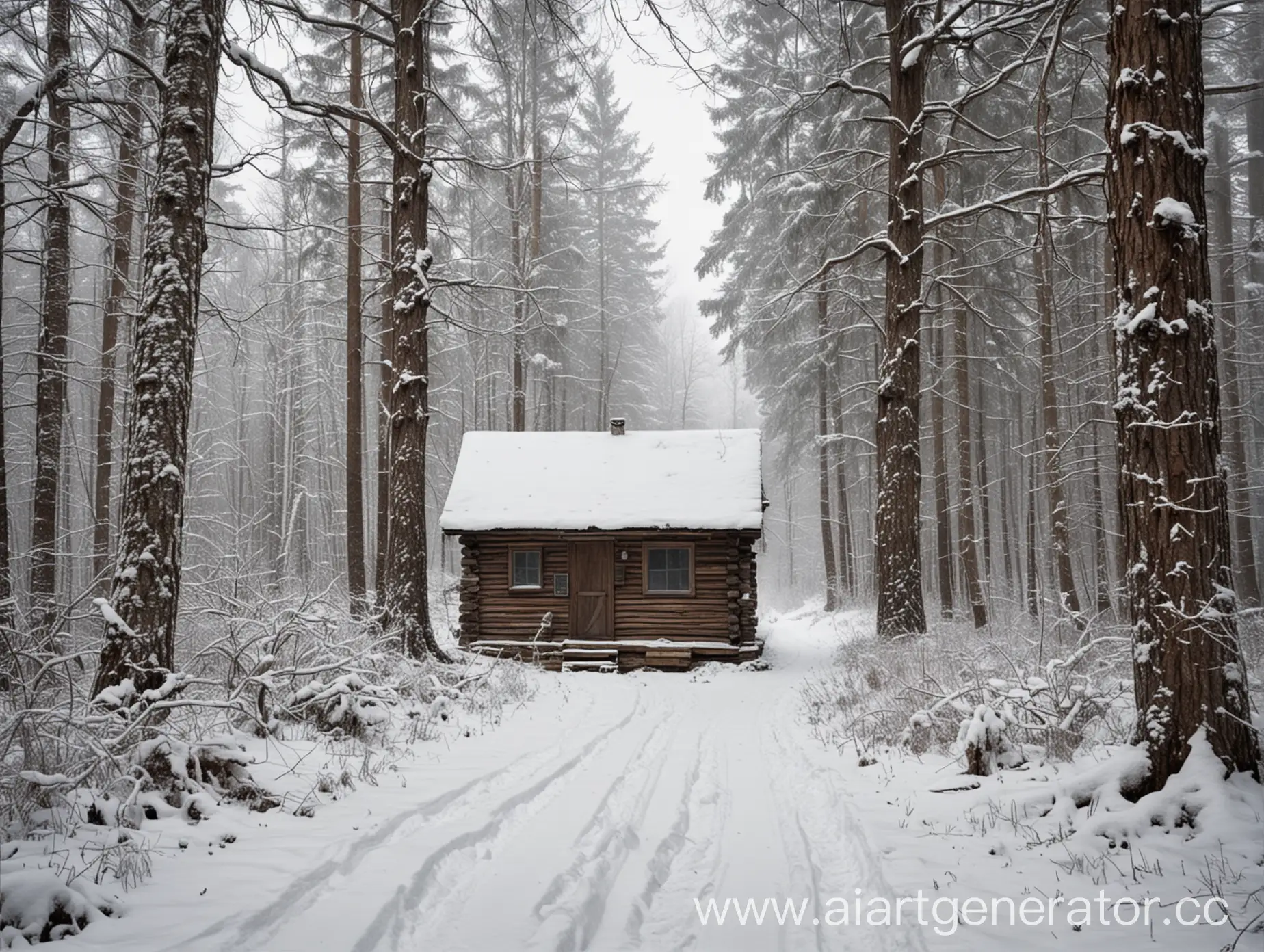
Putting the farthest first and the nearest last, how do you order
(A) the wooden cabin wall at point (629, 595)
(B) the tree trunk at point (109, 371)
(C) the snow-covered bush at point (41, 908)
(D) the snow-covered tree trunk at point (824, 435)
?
(D) the snow-covered tree trunk at point (824, 435) < (A) the wooden cabin wall at point (629, 595) < (B) the tree trunk at point (109, 371) < (C) the snow-covered bush at point (41, 908)

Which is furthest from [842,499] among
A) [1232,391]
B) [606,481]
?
[606,481]

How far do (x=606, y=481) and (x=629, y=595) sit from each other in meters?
2.72

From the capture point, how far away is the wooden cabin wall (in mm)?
15508

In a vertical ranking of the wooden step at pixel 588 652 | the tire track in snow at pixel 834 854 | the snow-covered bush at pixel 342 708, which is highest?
the snow-covered bush at pixel 342 708

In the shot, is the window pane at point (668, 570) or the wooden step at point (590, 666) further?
the window pane at point (668, 570)

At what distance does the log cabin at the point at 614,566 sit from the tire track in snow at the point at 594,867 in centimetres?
882

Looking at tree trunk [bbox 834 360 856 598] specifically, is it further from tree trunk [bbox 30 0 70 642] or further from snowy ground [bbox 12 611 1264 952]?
tree trunk [bbox 30 0 70 642]

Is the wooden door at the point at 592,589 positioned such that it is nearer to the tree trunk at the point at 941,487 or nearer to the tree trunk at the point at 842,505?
the tree trunk at the point at 941,487

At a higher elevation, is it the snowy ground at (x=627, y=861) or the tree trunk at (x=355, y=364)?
the tree trunk at (x=355, y=364)

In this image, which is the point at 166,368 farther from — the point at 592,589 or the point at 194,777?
the point at 592,589

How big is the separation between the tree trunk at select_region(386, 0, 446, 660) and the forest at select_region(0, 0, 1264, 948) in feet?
0.19

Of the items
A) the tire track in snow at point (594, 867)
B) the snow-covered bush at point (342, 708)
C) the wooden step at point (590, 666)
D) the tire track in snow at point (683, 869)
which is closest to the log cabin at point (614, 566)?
the wooden step at point (590, 666)

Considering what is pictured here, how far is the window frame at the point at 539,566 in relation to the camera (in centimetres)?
1594

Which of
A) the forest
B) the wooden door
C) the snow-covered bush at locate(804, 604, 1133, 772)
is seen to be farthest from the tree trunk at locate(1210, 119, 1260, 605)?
the wooden door
